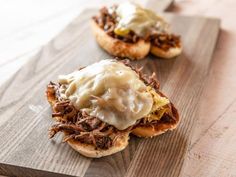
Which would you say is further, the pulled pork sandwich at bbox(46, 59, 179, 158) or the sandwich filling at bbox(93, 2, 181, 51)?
the sandwich filling at bbox(93, 2, 181, 51)

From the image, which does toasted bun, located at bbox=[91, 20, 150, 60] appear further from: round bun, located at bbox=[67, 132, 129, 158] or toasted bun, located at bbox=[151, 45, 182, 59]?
round bun, located at bbox=[67, 132, 129, 158]

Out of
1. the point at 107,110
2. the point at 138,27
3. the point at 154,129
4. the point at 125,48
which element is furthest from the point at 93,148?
the point at 138,27

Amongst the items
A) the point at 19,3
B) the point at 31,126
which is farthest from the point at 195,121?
the point at 19,3

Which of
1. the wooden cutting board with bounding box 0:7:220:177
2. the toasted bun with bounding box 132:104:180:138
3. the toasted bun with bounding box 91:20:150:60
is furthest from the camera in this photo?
the toasted bun with bounding box 91:20:150:60

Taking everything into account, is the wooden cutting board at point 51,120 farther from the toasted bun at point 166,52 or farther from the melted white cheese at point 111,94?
the melted white cheese at point 111,94

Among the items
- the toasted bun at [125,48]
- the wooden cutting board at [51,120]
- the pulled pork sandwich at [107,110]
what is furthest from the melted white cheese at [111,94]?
the toasted bun at [125,48]

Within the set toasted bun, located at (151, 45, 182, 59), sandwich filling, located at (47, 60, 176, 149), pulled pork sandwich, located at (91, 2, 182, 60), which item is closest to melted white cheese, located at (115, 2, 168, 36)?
pulled pork sandwich, located at (91, 2, 182, 60)

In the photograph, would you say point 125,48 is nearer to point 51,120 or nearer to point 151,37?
point 151,37

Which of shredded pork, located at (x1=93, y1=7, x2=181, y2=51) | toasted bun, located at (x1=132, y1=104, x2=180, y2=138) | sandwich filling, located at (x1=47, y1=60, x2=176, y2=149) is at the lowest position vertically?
shredded pork, located at (x1=93, y1=7, x2=181, y2=51)
